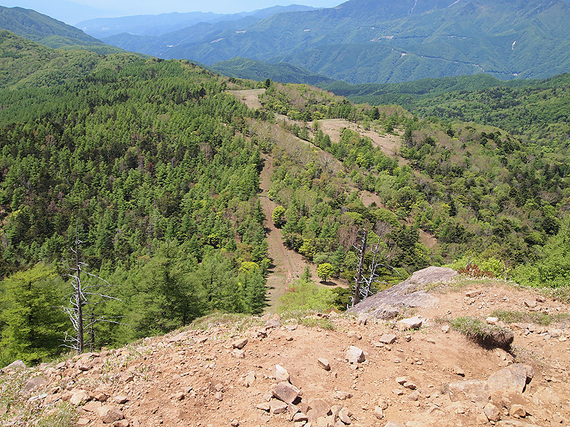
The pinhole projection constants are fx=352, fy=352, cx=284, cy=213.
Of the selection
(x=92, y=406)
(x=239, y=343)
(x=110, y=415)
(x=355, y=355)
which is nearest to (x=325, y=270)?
(x=239, y=343)

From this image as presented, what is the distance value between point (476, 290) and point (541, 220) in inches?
4489

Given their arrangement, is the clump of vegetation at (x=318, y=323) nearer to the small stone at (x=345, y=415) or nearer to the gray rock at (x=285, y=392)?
the gray rock at (x=285, y=392)

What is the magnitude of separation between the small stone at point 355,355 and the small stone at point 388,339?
1363mm

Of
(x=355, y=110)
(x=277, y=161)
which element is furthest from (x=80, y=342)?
(x=355, y=110)

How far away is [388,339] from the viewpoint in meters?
12.6

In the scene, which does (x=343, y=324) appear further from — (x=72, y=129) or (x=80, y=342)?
(x=72, y=129)

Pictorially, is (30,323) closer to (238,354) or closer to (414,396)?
(238,354)

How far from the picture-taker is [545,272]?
84.6 ft

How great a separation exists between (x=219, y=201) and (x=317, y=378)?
82.8m

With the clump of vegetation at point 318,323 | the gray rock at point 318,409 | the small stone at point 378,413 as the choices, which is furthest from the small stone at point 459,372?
the gray rock at point 318,409

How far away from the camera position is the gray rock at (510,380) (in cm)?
988

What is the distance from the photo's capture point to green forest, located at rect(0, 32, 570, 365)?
3694 cm

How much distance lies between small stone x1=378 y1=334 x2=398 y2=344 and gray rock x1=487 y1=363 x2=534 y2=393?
325 cm

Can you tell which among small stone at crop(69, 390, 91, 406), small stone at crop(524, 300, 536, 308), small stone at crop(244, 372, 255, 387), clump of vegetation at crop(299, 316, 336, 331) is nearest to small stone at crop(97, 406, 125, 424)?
small stone at crop(69, 390, 91, 406)
